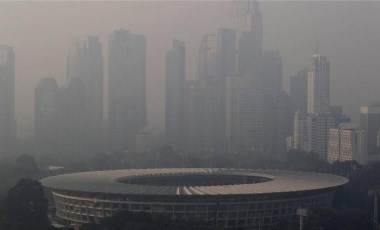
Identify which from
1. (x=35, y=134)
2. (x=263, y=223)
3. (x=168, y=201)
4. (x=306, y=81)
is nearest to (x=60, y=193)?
(x=168, y=201)

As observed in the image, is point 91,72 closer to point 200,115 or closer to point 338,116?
point 200,115

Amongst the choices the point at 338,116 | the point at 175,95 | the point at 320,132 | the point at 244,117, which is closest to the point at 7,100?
the point at 175,95

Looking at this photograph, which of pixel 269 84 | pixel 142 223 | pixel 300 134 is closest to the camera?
pixel 142 223

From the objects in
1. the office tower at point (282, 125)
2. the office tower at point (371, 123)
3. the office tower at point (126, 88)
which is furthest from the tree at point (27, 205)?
the office tower at point (282, 125)

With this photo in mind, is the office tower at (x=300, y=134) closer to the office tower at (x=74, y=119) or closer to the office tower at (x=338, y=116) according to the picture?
the office tower at (x=338, y=116)

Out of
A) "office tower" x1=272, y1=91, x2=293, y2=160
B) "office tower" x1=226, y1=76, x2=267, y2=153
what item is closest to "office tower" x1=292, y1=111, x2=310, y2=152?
"office tower" x1=272, y1=91, x2=293, y2=160
